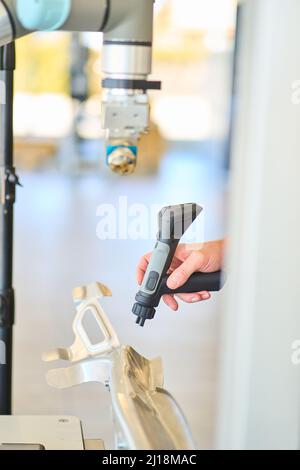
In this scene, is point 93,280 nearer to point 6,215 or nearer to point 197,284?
point 6,215

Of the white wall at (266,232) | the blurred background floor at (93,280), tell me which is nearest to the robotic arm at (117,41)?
the blurred background floor at (93,280)

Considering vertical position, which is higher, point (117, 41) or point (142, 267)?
point (117, 41)

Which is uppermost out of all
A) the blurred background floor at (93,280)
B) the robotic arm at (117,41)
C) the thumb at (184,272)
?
the robotic arm at (117,41)

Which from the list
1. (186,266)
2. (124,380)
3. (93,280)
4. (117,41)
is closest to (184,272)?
(186,266)

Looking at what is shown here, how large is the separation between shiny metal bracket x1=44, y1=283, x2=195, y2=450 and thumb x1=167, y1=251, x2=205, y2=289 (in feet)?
0.31

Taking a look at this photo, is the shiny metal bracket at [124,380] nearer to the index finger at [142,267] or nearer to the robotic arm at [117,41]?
the index finger at [142,267]

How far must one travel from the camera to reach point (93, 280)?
5.06 feet

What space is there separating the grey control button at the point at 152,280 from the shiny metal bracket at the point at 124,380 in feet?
0.20

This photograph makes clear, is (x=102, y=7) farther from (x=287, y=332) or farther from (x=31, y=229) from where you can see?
(x=31, y=229)

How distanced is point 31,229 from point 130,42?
403 cm

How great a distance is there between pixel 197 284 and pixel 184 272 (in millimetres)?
43

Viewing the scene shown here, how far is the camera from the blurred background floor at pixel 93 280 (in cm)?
99

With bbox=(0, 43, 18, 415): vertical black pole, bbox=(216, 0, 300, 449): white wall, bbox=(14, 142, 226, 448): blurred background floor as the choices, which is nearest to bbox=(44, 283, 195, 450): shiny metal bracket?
bbox=(14, 142, 226, 448): blurred background floor
